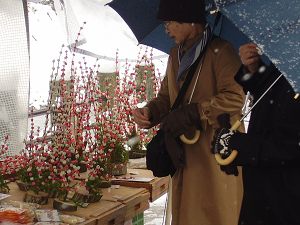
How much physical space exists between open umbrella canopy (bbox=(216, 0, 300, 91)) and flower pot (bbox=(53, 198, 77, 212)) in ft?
4.36

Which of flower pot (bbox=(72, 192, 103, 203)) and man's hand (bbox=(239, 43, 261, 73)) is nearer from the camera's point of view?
man's hand (bbox=(239, 43, 261, 73))

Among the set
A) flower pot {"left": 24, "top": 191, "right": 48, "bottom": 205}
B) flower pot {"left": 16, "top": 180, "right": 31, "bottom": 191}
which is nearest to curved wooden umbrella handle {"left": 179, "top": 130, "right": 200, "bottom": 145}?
flower pot {"left": 24, "top": 191, "right": 48, "bottom": 205}

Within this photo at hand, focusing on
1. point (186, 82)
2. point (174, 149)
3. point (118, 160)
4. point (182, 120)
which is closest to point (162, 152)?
point (174, 149)

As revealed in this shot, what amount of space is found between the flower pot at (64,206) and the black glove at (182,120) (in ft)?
2.08

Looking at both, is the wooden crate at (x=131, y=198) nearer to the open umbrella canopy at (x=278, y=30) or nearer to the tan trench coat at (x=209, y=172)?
the tan trench coat at (x=209, y=172)

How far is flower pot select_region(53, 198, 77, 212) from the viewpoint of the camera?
2.30 m

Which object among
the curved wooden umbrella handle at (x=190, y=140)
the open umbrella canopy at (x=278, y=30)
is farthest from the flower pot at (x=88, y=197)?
the open umbrella canopy at (x=278, y=30)

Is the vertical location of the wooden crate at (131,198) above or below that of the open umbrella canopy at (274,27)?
below

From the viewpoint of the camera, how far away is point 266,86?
1.65 m

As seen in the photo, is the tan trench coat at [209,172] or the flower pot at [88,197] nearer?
the tan trench coat at [209,172]

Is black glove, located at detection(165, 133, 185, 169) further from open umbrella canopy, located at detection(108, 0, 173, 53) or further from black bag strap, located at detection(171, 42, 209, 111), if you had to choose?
open umbrella canopy, located at detection(108, 0, 173, 53)

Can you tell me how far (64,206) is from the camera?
2311 mm

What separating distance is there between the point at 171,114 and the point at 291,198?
843mm

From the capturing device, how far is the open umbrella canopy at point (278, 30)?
1.34 meters
